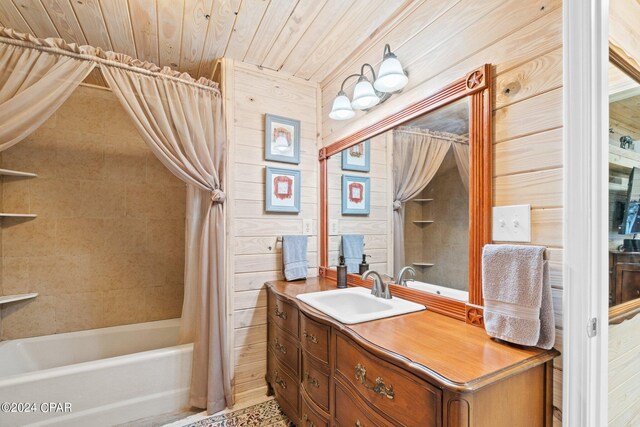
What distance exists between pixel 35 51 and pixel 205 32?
2.90ft

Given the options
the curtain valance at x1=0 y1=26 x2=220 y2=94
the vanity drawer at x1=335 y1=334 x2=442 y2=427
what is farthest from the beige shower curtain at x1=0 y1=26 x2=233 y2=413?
the vanity drawer at x1=335 y1=334 x2=442 y2=427

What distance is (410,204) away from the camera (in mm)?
1562

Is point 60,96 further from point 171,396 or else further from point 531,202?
point 531,202

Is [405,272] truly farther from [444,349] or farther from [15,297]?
[15,297]

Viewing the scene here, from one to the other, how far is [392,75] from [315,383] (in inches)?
61.6

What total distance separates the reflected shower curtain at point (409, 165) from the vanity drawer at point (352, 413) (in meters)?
0.73

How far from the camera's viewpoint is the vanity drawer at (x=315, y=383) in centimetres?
126

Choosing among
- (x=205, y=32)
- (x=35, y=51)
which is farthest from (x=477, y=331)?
(x=35, y=51)

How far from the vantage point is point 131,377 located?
1718mm

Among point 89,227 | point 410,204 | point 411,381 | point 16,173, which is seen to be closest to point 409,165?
point 410,204

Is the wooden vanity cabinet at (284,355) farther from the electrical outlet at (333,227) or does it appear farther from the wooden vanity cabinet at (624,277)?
the wooden vanity cabinet at (624,277)

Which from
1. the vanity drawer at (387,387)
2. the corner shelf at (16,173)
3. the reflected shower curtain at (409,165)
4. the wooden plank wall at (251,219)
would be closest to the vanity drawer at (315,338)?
the vanity drawer at (387,387)

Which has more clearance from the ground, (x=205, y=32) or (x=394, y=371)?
(x=205, y=32)

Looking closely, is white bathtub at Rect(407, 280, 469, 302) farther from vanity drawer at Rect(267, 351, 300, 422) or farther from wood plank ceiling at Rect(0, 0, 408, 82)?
wood plank ceiling at Rect(0, 0, 408, 82)
